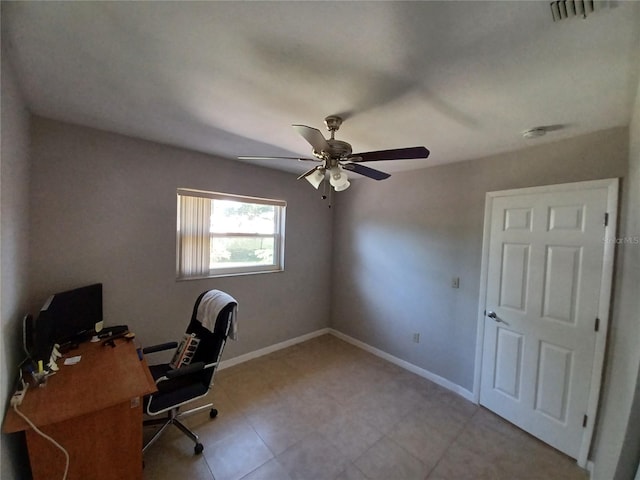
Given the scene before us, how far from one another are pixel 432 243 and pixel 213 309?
2428 millimetres

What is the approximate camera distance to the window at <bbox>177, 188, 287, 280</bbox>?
2.65m

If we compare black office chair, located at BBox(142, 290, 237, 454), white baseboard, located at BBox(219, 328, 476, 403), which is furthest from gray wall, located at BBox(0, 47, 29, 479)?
white baseboard, located at BBox(219, 328, 476, 403)

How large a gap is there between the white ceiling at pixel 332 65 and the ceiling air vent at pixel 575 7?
3 cm

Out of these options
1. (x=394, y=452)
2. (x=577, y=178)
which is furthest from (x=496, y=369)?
(x=577, y=178)

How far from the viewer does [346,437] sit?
2.00 m

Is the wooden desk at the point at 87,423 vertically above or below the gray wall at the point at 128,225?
below

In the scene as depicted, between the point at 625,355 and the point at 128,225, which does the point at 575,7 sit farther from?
the point at 128,225

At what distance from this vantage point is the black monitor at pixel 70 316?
1.61 metres

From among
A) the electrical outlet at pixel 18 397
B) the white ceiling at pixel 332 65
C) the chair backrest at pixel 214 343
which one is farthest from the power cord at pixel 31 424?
the white ceiling at pixel 332 65

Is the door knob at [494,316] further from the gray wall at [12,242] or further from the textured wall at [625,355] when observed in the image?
the gray wall at [12,242]

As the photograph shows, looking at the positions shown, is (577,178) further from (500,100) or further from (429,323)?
(429,323)

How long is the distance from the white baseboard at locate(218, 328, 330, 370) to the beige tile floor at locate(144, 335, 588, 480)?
0.44 ft

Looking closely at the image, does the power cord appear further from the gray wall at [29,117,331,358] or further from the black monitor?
the gray wall at [29,117,331,358]

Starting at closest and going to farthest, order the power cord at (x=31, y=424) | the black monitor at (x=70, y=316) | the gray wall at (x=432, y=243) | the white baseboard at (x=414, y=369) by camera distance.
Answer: the power cord at (x=31, y=424) < the black monitor at (x=70, y=316) < the gray wall at (x=432, y=243) < the white baseboard at (x=414, y=369)
